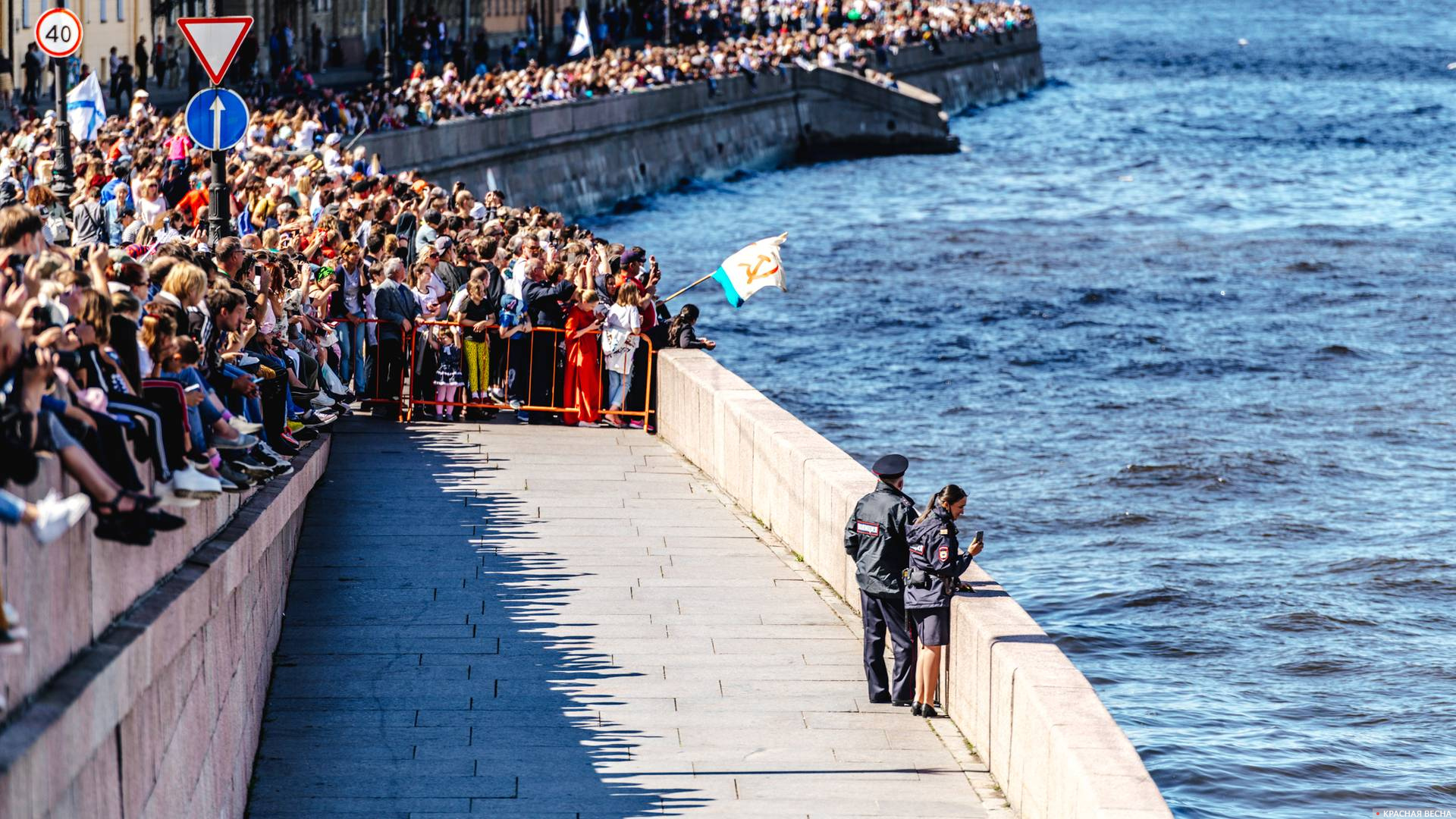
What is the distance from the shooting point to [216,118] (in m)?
14.2

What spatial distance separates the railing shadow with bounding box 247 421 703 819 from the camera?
31.8 ft

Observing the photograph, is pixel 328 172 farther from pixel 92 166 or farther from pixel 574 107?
pixel 574 107

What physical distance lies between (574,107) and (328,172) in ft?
82.2

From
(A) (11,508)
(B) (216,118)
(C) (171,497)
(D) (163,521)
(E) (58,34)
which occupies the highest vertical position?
(E) (58,34)

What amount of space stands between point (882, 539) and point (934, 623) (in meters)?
0.47

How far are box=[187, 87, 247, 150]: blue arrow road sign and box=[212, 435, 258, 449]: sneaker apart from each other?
4.91m

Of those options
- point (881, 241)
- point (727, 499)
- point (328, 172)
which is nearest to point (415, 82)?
point (881, 241)

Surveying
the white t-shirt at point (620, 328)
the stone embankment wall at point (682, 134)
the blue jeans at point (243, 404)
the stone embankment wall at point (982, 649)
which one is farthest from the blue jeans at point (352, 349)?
the stone embankment wall at point (682, 134)

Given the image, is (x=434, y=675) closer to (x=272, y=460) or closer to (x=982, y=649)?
(x=272, y=460)

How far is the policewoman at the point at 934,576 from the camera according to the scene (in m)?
10.3

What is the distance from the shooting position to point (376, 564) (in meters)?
13.4

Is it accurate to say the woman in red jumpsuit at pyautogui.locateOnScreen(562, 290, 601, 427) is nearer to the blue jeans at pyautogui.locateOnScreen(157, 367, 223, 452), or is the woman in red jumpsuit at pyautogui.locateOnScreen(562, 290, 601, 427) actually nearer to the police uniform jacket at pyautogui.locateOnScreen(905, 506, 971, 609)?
the police uniform jacket at pyautogui.locateOnScreen(905, 506, 971, 609)

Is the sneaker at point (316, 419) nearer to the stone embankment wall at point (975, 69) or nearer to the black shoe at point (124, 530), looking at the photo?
the black shoe at point (124, 530)

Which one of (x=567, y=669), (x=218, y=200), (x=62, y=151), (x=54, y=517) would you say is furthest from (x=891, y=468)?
(x=62, y=151)
